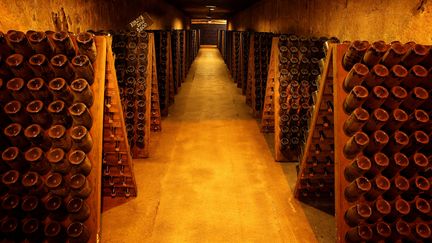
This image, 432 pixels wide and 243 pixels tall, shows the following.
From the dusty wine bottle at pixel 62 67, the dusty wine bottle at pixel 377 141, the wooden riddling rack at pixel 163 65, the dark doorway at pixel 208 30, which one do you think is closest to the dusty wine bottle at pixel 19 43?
the dusty wine bottle at pixel 62 67

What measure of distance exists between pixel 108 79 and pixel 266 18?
8.36 meters

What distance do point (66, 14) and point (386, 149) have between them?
159 inches

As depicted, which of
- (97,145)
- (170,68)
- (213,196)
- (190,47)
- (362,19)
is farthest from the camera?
(190,47)

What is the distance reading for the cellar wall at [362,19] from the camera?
2.74m

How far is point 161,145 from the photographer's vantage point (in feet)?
15.7

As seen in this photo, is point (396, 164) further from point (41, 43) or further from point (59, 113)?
point (41, 43)

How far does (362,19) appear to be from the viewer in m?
3.62

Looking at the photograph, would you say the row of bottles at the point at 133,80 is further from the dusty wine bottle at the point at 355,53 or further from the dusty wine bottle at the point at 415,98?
the dusty wine bottle at the point at 415,98

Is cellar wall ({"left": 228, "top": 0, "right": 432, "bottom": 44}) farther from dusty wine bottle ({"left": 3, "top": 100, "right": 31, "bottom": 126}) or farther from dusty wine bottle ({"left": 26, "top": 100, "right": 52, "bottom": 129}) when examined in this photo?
dusty wine bottle ({"left": 3, "top": 100, "right": 31, "bottom": 126})

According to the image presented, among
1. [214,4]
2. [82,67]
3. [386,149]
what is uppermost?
[214,4]

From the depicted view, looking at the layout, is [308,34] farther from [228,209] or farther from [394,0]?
[228,209]

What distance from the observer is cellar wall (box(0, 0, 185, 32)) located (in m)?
2.81

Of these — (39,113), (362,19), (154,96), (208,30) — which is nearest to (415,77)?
(362,19)

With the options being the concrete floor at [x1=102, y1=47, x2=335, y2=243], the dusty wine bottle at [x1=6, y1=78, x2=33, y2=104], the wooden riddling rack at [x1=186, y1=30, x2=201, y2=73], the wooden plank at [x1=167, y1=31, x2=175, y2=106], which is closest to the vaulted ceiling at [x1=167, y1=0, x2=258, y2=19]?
the wooden riddling rack at [x1=186, y1=30, x2=201, y2=73]
